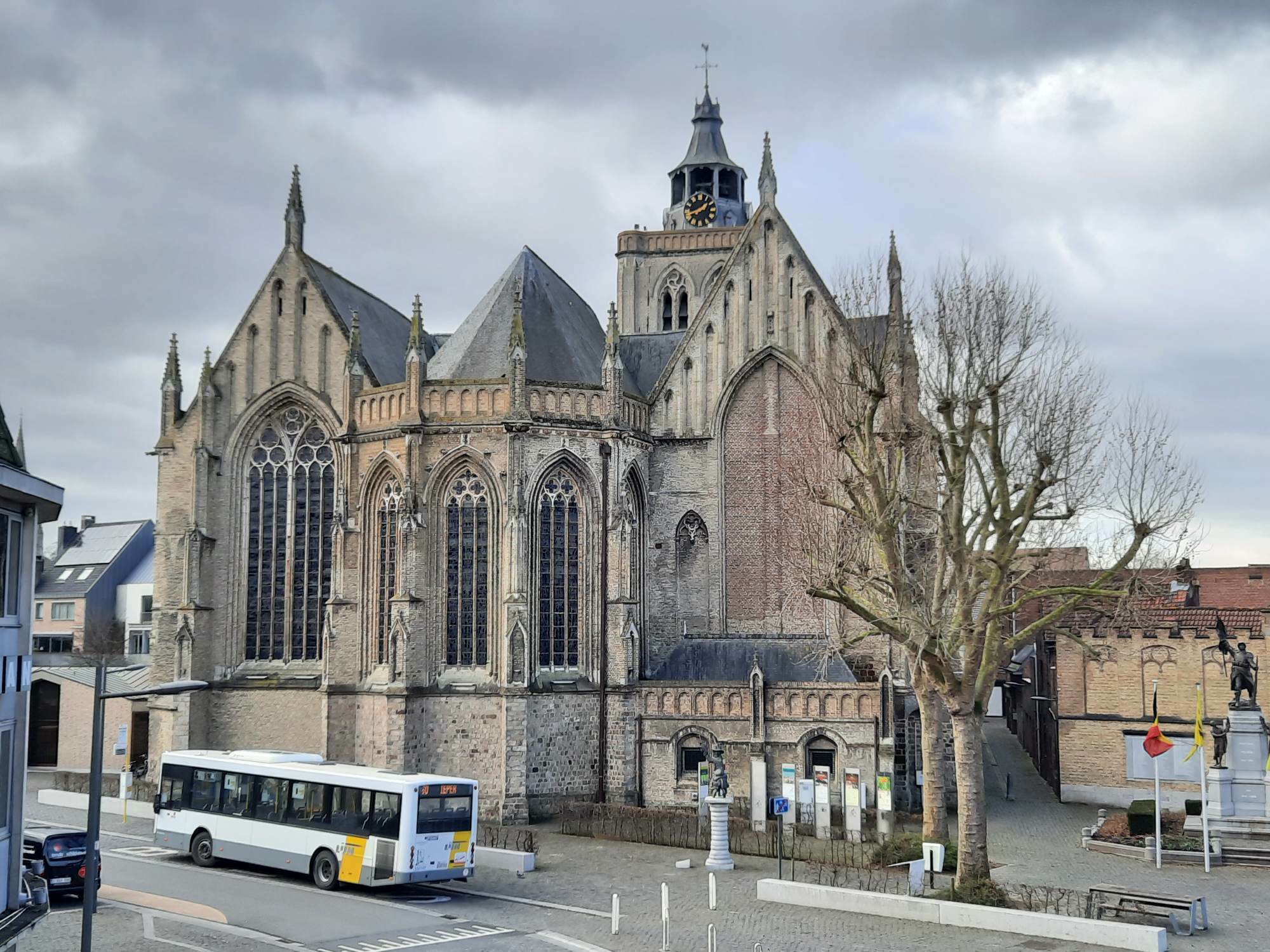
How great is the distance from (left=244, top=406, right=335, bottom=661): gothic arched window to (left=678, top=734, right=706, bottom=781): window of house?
467 inches

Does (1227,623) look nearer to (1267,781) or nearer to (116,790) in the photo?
(1267,781)

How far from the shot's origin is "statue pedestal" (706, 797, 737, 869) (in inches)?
1069

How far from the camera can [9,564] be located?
16531 millimetres

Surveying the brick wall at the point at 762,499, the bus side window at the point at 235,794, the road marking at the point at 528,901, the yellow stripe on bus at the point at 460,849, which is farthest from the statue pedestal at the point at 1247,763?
the bus side window at the point at 235,794

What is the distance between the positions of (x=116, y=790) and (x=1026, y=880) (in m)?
29.0

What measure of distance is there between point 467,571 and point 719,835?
12.3 metres

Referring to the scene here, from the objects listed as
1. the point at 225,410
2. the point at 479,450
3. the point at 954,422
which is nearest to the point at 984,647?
the point at 954,422

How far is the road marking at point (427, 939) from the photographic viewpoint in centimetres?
1966

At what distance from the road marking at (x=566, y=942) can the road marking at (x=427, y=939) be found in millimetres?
212

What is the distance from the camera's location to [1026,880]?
83.3 ft

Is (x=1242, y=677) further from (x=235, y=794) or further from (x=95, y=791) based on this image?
(x=95, y=791)

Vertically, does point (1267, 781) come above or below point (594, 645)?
below

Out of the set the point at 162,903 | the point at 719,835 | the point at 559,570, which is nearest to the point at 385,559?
the point at 559,570

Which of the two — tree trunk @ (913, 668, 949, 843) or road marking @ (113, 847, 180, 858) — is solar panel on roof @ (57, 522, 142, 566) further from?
tree trunk @ (913, 668, 949, 843)
